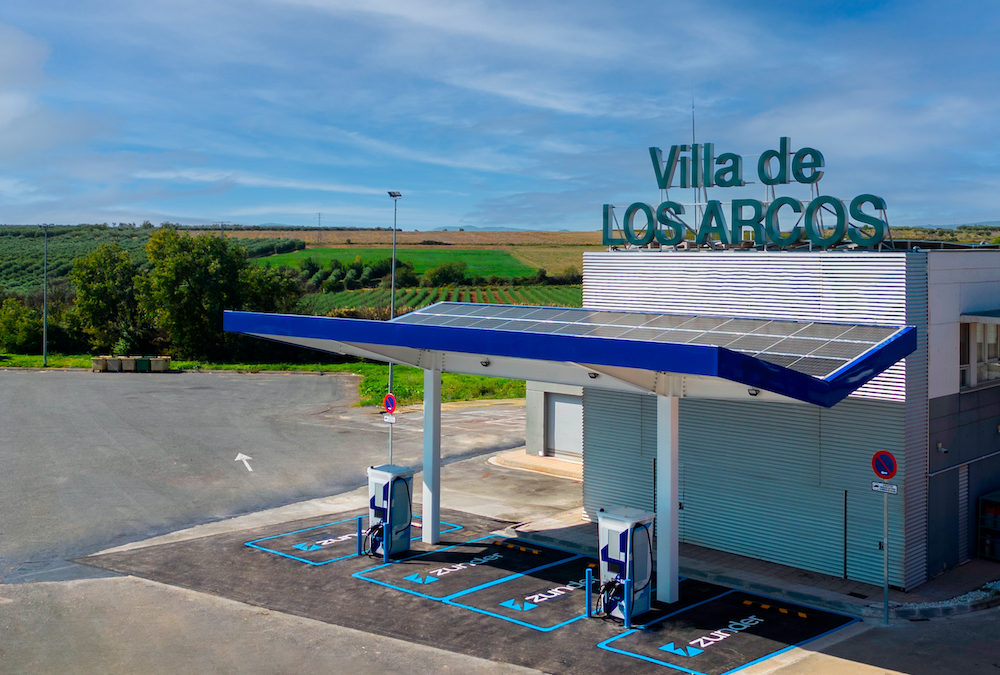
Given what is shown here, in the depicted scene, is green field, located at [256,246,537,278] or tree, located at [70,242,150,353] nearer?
tree, located at [70,242,150,353]

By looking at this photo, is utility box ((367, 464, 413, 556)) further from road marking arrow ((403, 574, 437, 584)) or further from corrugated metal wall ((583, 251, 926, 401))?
Result: corrugated metal wall ((583, 251, 926, 401))

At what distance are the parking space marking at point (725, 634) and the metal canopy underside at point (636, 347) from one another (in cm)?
Answer: 353

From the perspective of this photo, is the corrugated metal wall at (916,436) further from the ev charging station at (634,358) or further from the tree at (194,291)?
the tree at (194,291)

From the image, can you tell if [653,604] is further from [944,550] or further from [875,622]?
[944,550]

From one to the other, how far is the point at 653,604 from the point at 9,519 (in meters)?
→ 14.6

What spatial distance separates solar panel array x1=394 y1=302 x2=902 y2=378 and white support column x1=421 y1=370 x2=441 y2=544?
1.83 meters

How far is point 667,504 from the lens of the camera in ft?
48.0

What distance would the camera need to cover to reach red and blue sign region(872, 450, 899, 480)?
13562 mm

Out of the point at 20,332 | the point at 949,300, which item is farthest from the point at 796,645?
the point at 20,332

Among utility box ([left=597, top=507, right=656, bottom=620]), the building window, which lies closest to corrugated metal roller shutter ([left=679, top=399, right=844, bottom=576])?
the building window

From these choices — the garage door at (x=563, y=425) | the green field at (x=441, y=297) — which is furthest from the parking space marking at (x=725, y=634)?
the green field at (x=441, y=297)

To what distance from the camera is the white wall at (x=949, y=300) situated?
1575cm

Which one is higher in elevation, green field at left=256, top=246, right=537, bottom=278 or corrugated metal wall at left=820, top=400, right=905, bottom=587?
green field at left=256, top=246, right=537, bottom=278

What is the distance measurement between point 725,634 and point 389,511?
21.9 feet
